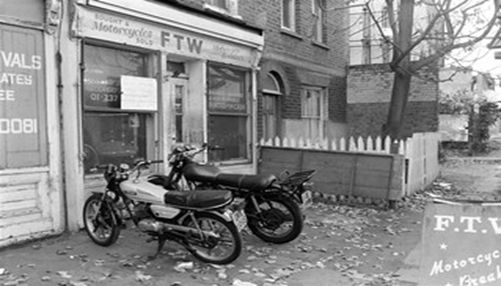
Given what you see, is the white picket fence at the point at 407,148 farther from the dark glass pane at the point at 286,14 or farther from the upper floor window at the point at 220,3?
the dark glass pane at the point at 286,14

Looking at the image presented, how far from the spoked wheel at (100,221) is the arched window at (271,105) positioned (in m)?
5.34

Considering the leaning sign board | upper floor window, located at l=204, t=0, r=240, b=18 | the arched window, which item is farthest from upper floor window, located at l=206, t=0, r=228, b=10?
the leaning sign board

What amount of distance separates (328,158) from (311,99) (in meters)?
4.22

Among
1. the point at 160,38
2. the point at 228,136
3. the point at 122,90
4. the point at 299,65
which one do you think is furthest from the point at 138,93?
the point at 299,65

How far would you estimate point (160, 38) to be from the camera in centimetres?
775

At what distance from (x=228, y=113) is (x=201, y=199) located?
4525 mm

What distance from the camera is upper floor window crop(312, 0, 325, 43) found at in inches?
521

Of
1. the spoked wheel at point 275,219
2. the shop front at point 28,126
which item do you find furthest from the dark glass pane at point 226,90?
the shop front at point 28,126

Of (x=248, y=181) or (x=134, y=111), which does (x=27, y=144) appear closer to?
(x=134, y=111)

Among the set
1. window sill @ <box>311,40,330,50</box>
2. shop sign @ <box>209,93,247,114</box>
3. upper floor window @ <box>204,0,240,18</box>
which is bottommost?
shop sign @ <box>209,93,247,114</box>

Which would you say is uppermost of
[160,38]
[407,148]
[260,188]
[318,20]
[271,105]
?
[318,20]

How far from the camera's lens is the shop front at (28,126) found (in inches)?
229

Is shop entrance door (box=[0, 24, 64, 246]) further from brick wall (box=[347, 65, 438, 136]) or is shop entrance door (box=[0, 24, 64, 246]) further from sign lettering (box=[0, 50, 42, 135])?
brick wall (box=[347, 65, 438, 136])

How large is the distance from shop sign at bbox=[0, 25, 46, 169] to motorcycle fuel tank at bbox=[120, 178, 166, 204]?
49.3 inches
